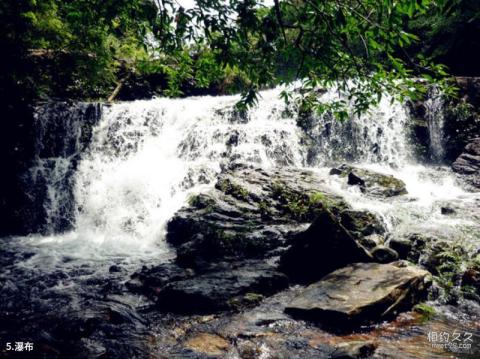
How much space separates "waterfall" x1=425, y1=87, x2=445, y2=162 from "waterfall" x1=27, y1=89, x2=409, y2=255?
1395 mm

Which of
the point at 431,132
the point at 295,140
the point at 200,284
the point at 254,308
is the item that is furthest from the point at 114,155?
the point at 431,132

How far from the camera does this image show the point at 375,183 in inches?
500

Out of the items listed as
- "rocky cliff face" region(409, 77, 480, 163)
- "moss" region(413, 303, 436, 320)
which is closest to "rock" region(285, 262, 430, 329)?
"moss" region(413, 303, 436, 320)

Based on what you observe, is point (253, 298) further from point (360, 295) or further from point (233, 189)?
point (233, 189)

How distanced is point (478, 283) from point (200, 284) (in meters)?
5.31

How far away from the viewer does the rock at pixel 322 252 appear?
23.7 ft

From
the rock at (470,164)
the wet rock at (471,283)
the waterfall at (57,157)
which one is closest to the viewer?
the wet rock at (471,283)

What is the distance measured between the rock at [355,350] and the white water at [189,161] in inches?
227

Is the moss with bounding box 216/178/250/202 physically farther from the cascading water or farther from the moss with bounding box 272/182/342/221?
the cascading water

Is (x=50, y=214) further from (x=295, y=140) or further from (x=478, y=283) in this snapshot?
(x=478, y=283)

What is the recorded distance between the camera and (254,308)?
245 inches

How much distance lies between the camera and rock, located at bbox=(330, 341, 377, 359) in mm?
4449

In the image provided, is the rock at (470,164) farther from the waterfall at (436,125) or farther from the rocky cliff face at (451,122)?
the waterfall at (436,125)

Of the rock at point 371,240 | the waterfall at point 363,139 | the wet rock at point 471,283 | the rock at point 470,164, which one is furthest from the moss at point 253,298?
the rock at point 470,164
